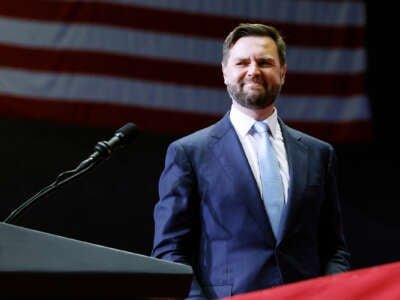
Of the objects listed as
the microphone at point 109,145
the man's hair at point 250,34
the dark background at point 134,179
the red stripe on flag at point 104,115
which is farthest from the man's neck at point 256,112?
the red stripe on flag at point 104,115

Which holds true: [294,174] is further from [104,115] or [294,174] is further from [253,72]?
[104,115]

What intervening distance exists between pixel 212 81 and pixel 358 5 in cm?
71

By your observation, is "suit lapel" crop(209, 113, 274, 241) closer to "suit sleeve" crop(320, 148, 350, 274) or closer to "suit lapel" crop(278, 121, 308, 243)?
"suit lapel" crop(278, 121, 308, 243)

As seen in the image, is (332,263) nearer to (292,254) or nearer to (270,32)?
(292,254)

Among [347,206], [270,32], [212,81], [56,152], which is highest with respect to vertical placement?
[270,32]

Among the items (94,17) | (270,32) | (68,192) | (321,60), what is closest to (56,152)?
(68,192)

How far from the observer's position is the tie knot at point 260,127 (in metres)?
1.88

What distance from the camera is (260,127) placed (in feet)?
6.15

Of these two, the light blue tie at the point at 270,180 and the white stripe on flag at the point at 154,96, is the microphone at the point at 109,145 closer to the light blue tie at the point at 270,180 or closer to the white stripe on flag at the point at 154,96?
the light blue tie at the point at 270,180

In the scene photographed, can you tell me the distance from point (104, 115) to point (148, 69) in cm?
26

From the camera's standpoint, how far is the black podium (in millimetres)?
837

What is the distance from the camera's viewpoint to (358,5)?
12.0 ft

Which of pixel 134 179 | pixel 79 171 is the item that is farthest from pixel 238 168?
pixel 134 179

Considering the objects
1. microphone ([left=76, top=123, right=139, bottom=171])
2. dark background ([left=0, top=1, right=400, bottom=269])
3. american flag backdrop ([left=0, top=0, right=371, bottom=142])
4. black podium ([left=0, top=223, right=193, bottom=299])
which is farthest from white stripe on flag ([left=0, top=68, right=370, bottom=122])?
black podium ([left=0, top=223, right=193, bottom=299])
